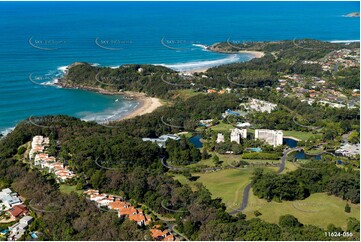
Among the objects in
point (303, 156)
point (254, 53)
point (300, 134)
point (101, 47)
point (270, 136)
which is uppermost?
point (101, 47)

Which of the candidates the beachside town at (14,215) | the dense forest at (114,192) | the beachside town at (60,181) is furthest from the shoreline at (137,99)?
the beachside town at (14,215)

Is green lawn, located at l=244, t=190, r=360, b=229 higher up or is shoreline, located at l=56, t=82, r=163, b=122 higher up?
shoreline, located at l=56, t=82, r=163, b=122

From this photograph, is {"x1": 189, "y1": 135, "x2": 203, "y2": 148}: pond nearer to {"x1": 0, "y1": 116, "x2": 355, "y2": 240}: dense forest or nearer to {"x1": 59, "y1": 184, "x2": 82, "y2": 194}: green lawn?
{"x1": 0, "y1": 116, "x2": 355, "y2": 240}: dense forest

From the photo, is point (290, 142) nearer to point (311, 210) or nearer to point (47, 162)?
point (311, 210)

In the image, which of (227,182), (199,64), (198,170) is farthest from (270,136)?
(199,64)

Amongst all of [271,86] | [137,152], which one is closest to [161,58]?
[271,86]

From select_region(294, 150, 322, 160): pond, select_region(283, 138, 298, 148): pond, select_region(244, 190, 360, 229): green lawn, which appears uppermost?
select_region(283, 138, 298, 148): pond

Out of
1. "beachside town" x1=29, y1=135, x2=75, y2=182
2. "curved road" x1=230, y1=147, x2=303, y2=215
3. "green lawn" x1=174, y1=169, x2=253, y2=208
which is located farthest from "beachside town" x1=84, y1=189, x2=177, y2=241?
"green lawn" x1=174, y1=169, x2=253, y2=208

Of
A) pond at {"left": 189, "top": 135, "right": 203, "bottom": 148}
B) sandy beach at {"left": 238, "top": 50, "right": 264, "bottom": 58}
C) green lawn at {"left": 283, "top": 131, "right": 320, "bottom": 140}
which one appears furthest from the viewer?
sandy beach at {"left": 238, "top": 50, "right": 264, "bottom": 58}
